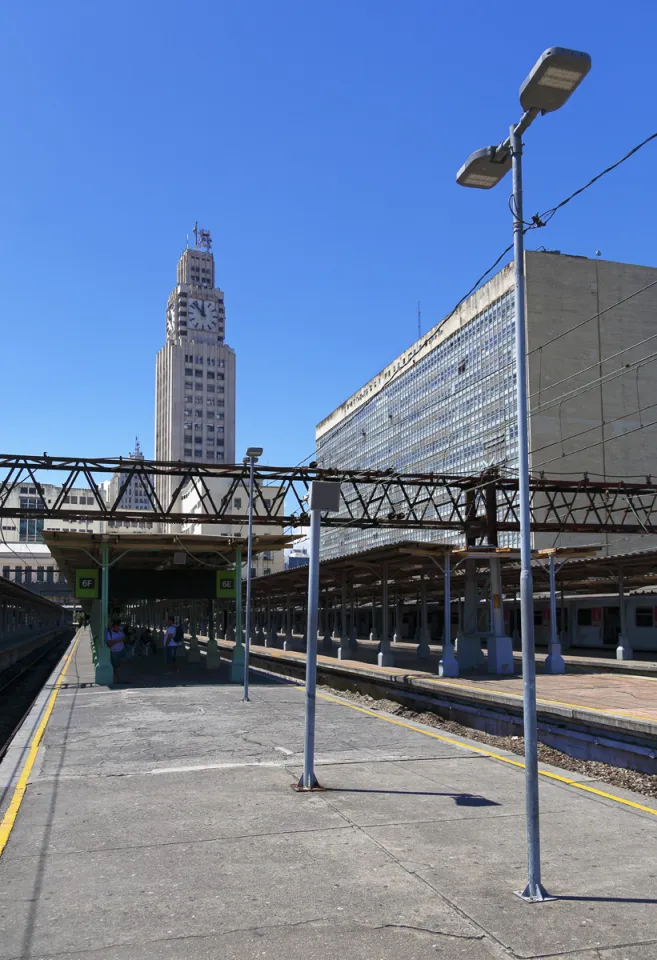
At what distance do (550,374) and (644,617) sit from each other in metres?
37.8

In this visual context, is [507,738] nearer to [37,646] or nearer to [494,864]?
[494,864]

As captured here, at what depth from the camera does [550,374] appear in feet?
225

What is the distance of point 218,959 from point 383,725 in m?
9.82

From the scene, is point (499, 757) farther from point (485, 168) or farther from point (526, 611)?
point (485, 168)

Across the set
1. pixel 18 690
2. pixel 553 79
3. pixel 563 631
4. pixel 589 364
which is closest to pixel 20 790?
pixel 553 79

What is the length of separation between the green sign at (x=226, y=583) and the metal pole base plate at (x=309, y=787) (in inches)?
688

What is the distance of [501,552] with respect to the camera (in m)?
23.0

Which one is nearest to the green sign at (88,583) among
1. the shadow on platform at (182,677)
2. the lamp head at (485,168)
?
the shadow on platform at (182,677)

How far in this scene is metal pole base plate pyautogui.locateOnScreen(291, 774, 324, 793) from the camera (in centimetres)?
902

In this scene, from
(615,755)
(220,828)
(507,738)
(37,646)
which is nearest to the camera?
(220,828)

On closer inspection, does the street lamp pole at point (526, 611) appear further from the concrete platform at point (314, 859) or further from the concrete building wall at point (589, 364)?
the concrete building wall at point (589, 364)

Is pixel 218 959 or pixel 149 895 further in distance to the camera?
pixel 149 895

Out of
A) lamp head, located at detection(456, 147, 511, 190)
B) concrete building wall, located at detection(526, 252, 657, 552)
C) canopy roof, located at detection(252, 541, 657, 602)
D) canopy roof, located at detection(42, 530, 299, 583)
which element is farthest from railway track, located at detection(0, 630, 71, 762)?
concrete building wall, located at detection(526, 252, 657, 552)

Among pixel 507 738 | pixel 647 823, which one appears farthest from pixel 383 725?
pixel 647 823
